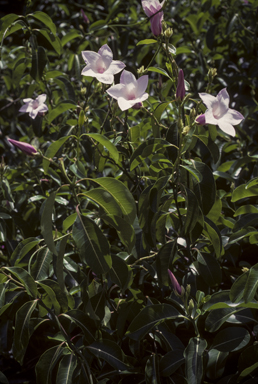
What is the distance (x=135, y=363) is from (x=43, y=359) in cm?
38

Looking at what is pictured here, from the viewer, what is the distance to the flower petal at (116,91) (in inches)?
45.9

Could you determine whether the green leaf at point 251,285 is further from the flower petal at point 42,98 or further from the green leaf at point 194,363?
the flower petal at point 42,98

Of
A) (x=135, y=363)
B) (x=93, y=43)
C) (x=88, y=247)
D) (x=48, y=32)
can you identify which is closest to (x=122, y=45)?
(x=93, y=43)

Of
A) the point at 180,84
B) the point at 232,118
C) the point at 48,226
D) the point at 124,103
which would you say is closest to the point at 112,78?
the point at 124,103

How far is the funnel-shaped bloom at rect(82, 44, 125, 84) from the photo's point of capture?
123 cm

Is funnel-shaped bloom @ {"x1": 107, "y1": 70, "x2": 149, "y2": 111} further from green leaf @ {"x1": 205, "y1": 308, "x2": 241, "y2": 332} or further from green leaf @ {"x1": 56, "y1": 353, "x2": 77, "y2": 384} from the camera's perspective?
green leaf @ {"x1": 56, "y1": 353, "x2": 77, "y2": 384}

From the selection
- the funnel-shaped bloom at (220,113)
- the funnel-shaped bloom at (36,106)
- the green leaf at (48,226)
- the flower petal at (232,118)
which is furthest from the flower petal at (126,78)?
the funnel-shaped bloom at (36,106)

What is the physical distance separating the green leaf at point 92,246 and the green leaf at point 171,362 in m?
0.46

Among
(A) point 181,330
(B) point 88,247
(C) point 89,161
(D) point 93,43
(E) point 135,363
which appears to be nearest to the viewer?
(B) point 88,247

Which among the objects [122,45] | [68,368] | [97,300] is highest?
[122,45]

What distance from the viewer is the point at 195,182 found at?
129 cm

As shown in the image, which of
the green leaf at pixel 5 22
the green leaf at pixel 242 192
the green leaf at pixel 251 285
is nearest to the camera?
the green leaf at pixel 251 285

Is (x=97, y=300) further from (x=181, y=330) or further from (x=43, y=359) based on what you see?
(x=181, y=330)

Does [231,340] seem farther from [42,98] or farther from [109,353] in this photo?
[42,98]
